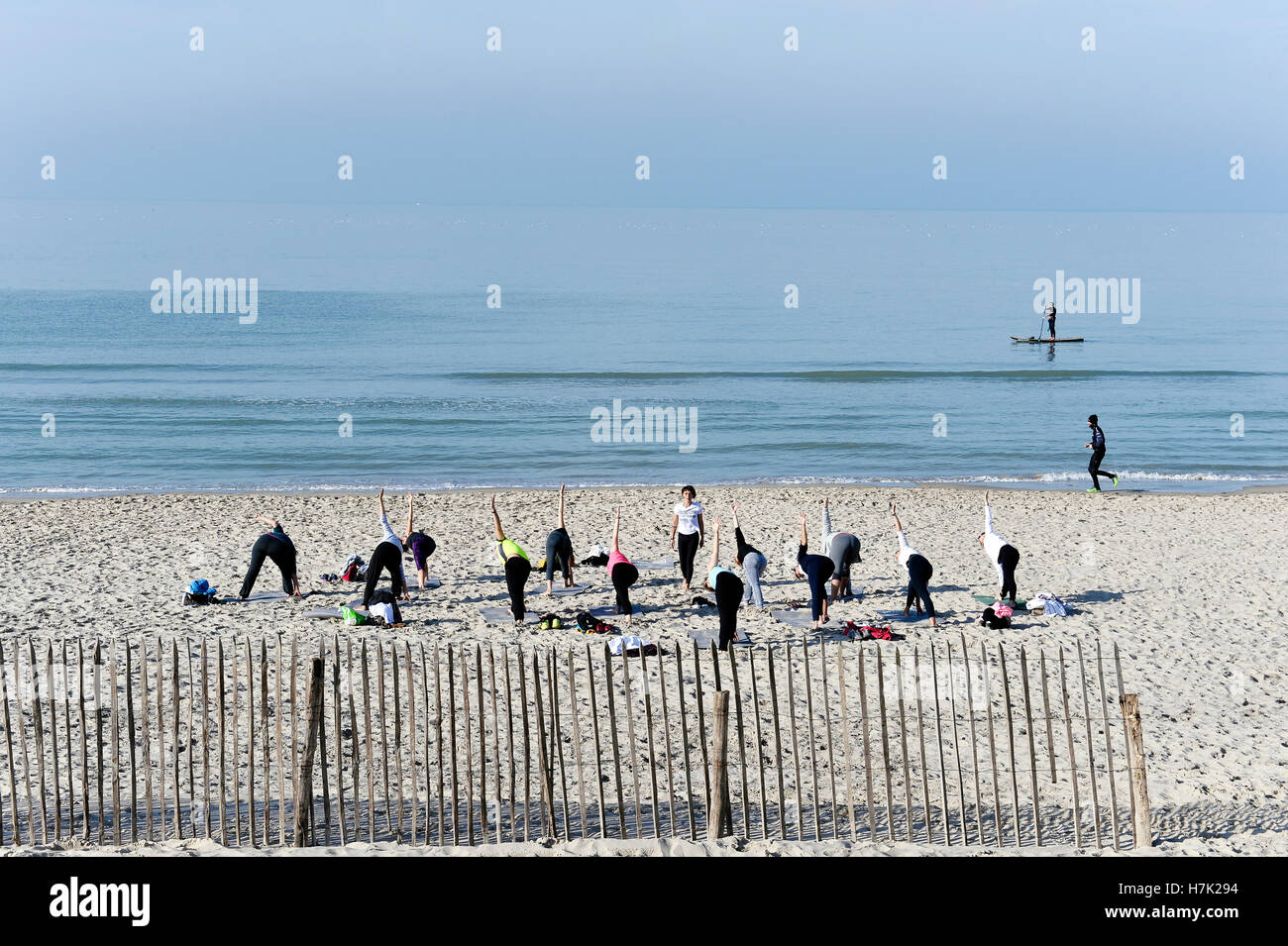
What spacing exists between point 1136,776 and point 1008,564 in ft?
22.4

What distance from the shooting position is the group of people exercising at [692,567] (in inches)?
554

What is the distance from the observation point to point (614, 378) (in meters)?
46.5

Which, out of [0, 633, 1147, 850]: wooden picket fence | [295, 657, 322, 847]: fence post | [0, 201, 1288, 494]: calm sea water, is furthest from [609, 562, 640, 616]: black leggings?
[0, 201, 1288, 494]: calm sea water

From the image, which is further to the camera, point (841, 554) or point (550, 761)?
point (841, 554)

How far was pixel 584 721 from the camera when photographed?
37.1 ft

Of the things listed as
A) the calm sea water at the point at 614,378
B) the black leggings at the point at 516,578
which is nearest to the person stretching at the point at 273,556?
the black leggings at the point at 516,578

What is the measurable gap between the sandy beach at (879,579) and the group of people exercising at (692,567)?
0.36 m

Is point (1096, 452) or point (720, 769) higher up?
point (1096, 452)

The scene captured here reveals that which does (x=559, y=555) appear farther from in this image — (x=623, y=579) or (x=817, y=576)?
(x=817, y=576)

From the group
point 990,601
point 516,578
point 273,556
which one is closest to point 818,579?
point 990,601

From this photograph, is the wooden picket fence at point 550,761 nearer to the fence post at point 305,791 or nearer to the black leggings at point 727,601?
the fence post at point 305,791

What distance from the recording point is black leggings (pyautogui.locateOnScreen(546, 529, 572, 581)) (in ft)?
51.3
